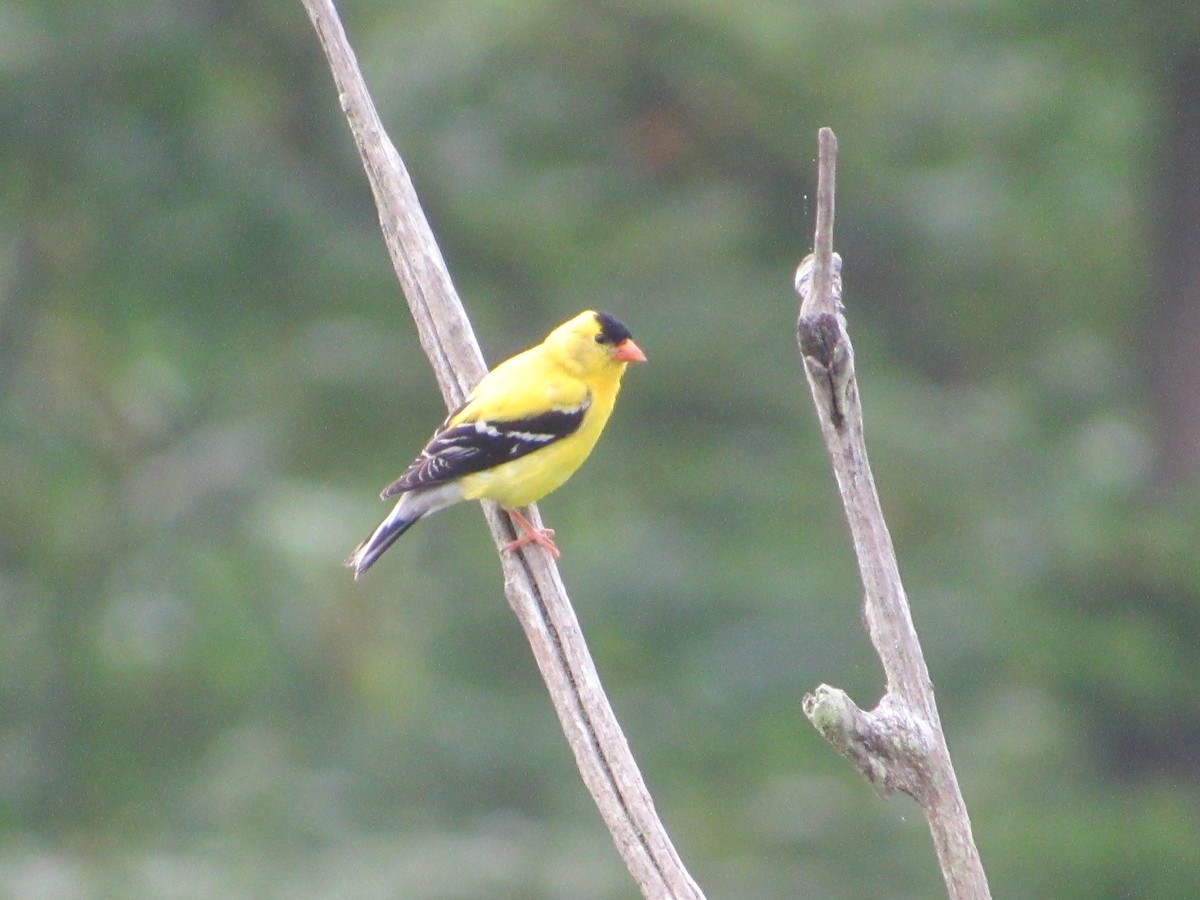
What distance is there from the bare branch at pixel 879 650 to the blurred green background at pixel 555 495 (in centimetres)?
735

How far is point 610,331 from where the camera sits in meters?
5.14

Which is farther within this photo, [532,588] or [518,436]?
[518,436]

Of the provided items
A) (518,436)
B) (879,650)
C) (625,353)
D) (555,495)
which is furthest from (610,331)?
(555,495)

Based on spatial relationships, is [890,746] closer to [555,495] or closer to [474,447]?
[474,447]

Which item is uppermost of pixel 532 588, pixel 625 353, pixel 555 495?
pixel 555 495

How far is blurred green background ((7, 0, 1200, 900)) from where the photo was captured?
10.1m

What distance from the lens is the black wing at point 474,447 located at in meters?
4.43

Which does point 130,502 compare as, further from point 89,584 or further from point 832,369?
point 832,369

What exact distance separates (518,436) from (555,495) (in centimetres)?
596

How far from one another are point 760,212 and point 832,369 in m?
8.77

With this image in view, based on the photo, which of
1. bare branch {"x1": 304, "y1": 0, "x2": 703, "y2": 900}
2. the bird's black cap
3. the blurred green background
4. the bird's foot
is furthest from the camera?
the blurred green background

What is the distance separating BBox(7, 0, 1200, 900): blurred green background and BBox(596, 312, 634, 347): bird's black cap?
15.5ft

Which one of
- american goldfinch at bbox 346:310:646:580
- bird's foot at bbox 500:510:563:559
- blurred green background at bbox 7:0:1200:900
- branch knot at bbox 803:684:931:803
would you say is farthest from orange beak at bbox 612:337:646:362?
blurred green background at bbox 7:0:1200:900

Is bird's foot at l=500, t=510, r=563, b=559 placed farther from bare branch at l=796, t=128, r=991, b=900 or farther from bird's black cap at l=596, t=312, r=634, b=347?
bird's black cap at l=596, t=312, r=634, b=347
